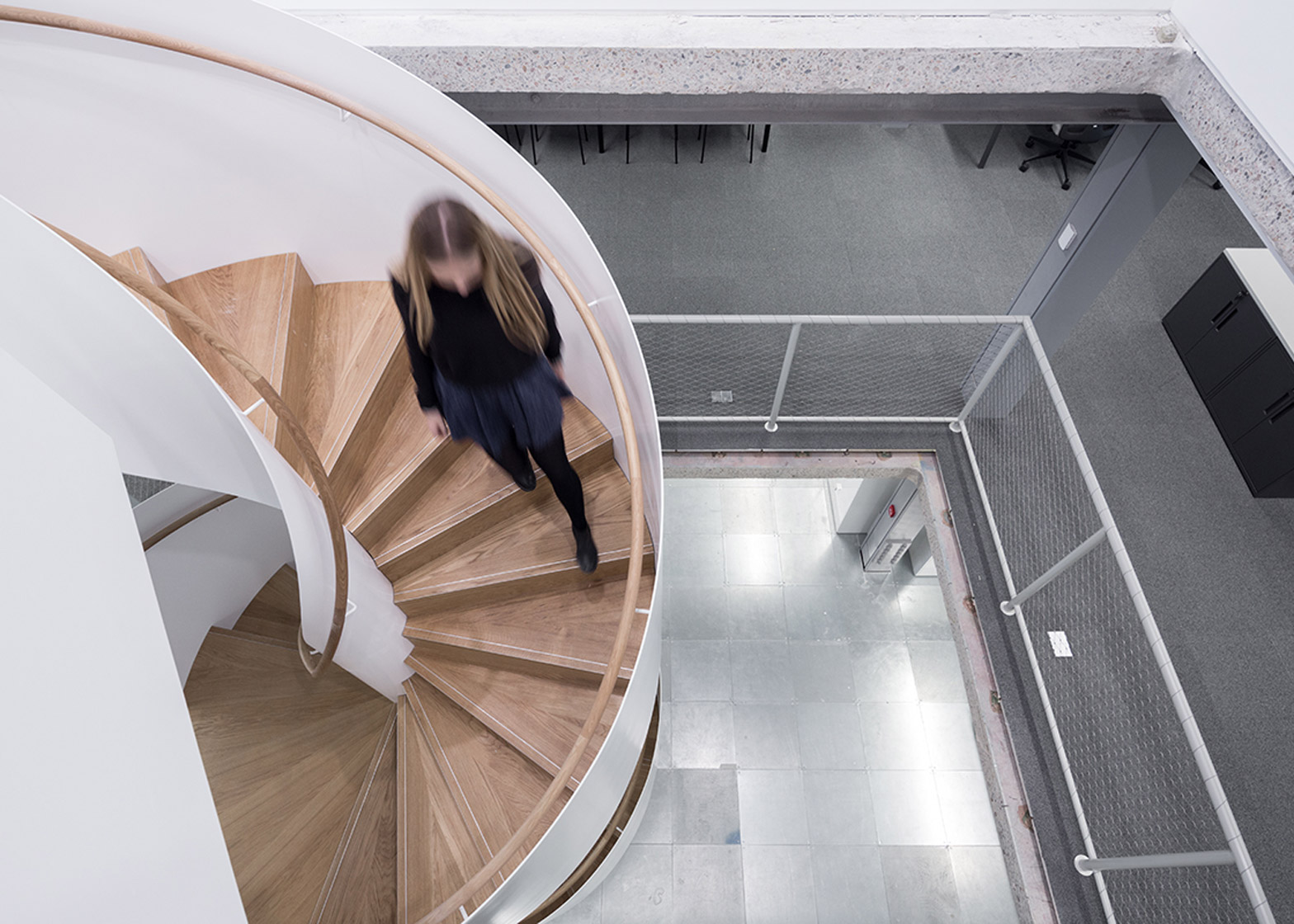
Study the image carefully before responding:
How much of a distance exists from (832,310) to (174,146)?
14.2 ft

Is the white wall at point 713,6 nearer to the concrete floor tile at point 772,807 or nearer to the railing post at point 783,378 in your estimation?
the railing post at point 783,378

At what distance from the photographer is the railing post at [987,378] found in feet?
12.9

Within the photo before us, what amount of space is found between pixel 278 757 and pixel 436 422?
7.30 ft

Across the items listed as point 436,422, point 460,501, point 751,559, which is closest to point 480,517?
point 460,501

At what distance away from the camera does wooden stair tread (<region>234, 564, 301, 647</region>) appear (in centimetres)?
482

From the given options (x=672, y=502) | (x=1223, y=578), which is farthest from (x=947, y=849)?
(x=672, y=502)

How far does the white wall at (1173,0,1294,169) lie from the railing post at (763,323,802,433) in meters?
1.90

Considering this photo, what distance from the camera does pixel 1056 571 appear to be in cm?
354

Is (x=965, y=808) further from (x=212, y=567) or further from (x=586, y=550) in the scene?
(x=212, y=567)

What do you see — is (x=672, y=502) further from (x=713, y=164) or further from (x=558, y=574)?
(x=558, y=574)

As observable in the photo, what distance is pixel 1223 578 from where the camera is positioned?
4.68 metres

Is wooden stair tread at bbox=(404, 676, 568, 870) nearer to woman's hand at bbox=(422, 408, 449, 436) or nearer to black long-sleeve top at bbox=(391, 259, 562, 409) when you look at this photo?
woman's hand at bbox=(422, 408, 449, 436)

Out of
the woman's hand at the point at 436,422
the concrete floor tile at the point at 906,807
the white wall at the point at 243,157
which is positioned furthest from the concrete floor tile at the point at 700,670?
the woman's hand at the point at 436,422

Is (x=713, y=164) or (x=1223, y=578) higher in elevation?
(x=713, y=164)
